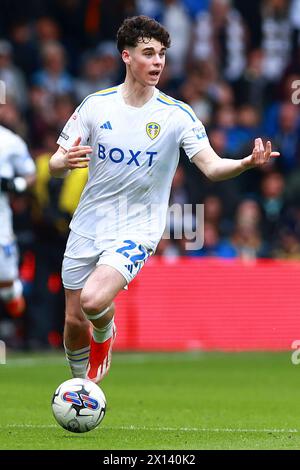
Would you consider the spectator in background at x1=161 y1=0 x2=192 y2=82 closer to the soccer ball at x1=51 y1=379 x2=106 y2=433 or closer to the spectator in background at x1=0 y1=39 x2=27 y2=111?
the spectator in background at x1=0 y1=39 x2=27 y2=111

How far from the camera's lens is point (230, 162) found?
8.62 m

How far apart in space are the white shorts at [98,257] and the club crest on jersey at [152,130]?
756mm

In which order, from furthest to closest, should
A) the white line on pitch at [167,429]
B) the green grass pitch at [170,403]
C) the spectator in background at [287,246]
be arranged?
1. the spectator in background at [287,246]
2. the white line on pitch at [167,429]
3. the green grass pitch at [170,403]

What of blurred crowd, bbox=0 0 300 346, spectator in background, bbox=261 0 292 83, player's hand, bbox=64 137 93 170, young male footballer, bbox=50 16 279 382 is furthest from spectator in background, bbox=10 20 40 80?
player's hand, bbox=64 137 93 170

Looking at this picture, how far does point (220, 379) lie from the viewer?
13.3 m

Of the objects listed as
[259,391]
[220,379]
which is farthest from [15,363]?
[259,391]

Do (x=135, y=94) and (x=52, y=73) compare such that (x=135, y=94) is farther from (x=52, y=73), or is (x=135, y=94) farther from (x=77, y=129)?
(x=52, y=73)

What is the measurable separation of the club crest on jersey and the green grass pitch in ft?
6.66

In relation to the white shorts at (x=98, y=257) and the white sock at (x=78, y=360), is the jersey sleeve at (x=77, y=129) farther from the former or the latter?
the white sock at (x=78, y=360)

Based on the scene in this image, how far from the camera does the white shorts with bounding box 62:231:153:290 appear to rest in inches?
348

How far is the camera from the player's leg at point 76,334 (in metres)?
9.33

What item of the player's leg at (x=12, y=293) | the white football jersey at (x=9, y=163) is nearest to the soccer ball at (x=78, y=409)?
the white football jersey at (x=9, y=163)

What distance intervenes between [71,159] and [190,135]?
0.94m
